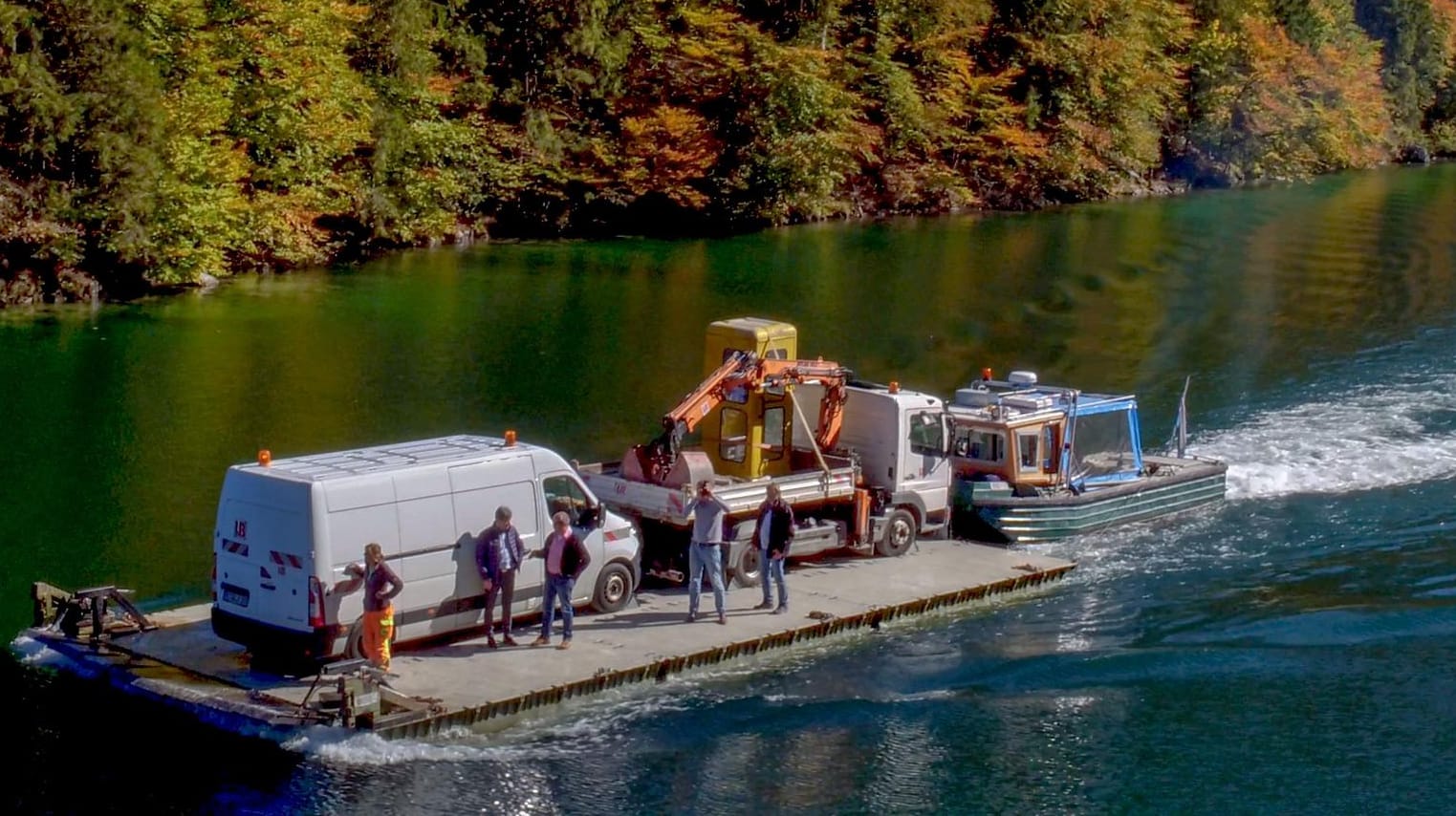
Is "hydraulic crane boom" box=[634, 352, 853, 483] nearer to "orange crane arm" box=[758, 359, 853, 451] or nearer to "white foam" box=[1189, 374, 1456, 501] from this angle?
"orange crane arm" box=[758, 359, 853, 451]

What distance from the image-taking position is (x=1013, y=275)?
5581 cm

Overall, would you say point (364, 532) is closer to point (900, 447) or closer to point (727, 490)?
point (727, 490)

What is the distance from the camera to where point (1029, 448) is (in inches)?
1147

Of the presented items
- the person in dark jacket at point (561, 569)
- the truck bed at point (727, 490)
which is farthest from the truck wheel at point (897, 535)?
the person in dark jacket at point (561, 569)

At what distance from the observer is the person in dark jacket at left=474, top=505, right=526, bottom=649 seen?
20297 mm

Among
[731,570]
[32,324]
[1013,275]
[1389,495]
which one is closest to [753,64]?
[1013,275]

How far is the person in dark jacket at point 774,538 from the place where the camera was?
22562 millimetres

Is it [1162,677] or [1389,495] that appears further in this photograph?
[1389,495]

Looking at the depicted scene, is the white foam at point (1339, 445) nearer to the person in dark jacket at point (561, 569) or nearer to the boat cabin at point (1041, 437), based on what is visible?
the boat cabin at point (1041, 437)

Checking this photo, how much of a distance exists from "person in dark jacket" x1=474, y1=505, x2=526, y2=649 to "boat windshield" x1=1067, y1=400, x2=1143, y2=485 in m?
12.7

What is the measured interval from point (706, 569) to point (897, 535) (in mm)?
4754

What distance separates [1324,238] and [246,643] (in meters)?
53.0

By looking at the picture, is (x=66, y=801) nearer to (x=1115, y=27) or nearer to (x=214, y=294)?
(x=214, y=294)

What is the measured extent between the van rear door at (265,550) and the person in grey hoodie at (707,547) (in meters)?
5.13
